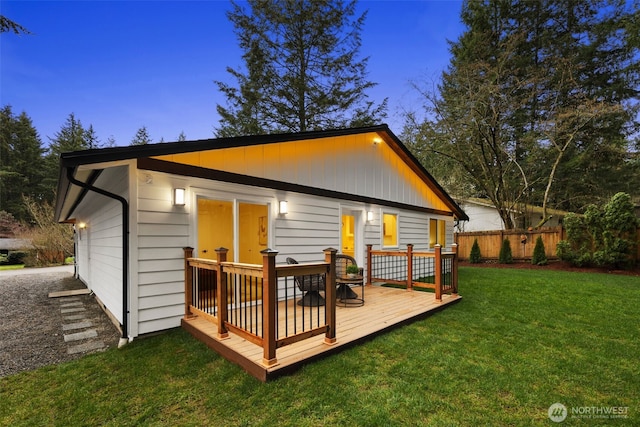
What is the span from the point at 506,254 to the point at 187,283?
12.0 metres

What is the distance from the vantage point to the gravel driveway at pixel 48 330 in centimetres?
354

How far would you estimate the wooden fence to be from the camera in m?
10.9

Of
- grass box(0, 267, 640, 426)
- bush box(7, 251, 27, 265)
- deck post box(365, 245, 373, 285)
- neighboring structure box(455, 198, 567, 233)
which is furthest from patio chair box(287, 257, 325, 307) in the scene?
bush box(7, 251, 27, 265)

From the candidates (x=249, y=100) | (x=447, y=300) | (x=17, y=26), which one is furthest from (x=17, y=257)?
(x=447, y=300)

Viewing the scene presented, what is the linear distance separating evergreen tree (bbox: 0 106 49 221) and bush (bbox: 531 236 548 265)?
33.9m

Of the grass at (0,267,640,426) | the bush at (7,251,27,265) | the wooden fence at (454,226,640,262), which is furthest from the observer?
the bush at (7,251,27,265)

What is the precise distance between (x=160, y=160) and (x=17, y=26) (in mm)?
3794

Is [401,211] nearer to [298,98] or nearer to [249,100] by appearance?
[298,98]

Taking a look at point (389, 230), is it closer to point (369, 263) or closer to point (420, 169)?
point (369, 263)

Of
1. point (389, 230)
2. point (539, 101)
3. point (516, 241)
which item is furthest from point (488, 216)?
point (389, 230)

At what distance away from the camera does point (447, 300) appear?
5.44m

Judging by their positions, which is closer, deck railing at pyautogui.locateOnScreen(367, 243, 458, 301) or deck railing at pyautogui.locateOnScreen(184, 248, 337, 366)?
deck railing at pyautogui.locateOnScreen(184, 248, 337, 366)

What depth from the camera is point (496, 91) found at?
12164 millimetres

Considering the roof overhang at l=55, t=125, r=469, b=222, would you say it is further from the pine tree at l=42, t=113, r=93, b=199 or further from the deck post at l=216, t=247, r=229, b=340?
the pine tree at l=42, t=113, r=93, b=199
